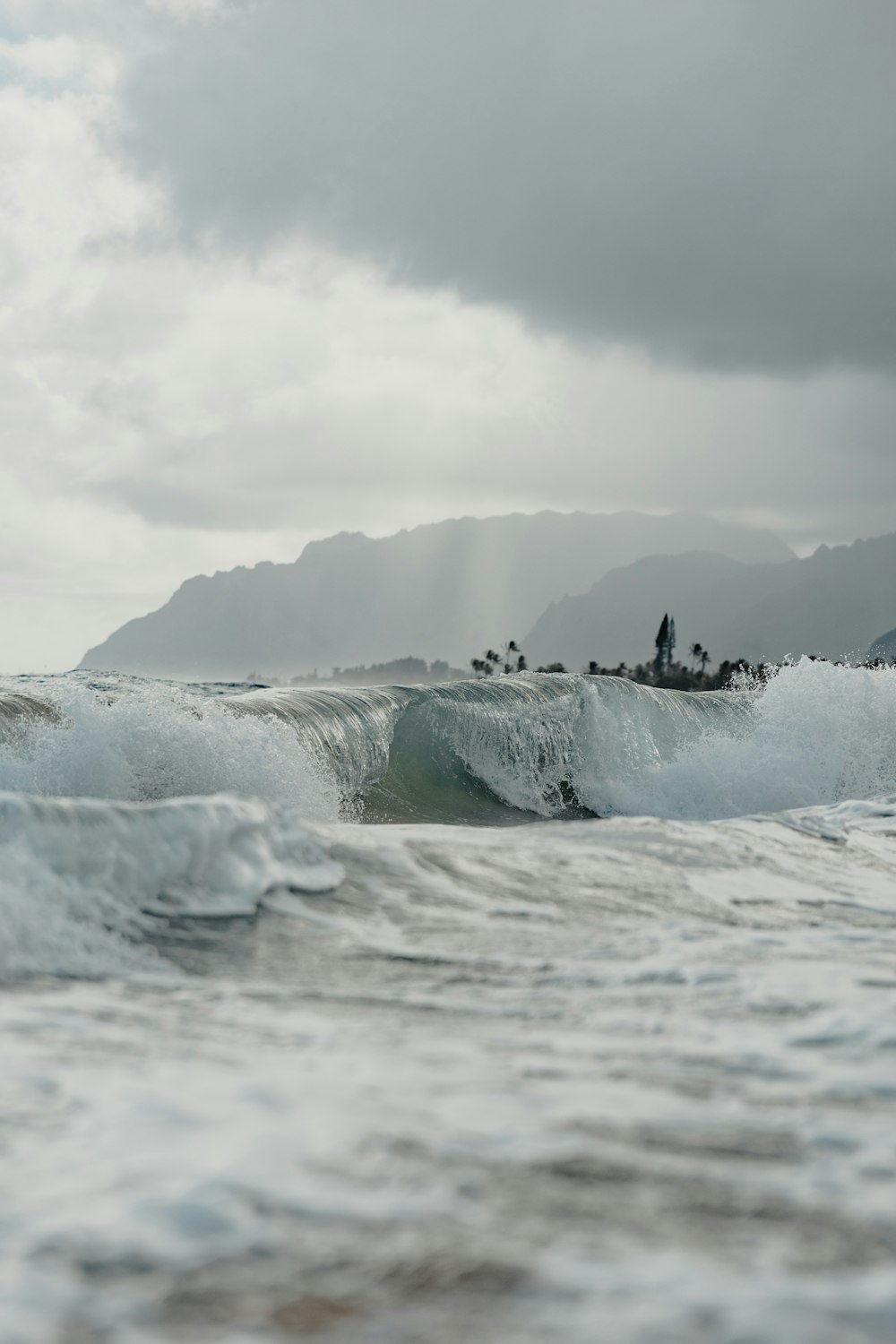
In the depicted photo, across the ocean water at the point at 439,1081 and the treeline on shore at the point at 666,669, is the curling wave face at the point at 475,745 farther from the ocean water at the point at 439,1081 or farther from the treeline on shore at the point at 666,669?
the treeline on shore at the point at 666,669

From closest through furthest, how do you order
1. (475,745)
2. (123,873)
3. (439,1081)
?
(439,1081) → (123,873) → (475,745)

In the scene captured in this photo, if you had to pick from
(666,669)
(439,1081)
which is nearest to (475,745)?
(439,1081)

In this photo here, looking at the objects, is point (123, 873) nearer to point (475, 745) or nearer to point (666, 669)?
point (475, 745)

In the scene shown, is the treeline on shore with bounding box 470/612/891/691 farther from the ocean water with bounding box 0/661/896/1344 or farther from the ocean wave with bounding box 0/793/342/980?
the ocean wave with bounding box 0/793/342/980

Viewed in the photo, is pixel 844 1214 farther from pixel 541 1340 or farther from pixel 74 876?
pixel 74 876

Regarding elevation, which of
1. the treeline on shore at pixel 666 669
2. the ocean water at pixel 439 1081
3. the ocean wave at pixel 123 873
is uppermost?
the treeline on shore at pixel 666 669

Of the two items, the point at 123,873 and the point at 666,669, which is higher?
the point at 666,669

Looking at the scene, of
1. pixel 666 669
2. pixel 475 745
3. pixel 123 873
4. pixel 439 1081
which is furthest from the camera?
pixel 666 669

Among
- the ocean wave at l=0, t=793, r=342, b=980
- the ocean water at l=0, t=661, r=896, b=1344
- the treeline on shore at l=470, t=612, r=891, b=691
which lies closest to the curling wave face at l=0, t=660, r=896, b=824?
the ocean water at l=0, t=661, r=896, b=1344

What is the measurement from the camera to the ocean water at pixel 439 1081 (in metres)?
2.05

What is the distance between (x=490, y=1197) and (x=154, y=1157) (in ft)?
2.71

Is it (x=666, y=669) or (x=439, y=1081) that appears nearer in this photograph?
(x=439, y=1081)

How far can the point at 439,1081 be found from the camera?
307 cm

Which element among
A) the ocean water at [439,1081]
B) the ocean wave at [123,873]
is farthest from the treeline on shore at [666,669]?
the ocean wave at [123,873]
